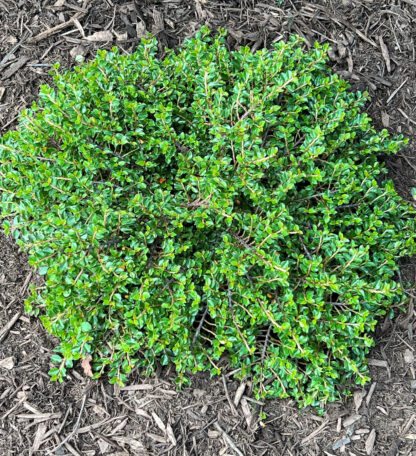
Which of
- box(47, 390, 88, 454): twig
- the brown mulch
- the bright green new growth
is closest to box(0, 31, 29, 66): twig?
the brown mulch

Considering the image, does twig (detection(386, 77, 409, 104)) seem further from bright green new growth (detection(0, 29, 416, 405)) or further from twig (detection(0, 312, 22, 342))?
twig (detection(0, 312, 22, 342))

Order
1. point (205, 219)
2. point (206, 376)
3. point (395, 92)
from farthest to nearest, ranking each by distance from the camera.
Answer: point (395, 92)
point (206, 376)
point (205, 219)

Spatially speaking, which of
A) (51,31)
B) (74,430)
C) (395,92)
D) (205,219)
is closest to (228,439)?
(74,430)

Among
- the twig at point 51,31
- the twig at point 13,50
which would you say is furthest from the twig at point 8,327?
the twig at point 51,31

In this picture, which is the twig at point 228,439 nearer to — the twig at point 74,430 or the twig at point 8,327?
the twig at point 74,430

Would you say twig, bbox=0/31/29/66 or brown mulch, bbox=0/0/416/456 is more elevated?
twig, bbox=0/31/29/66

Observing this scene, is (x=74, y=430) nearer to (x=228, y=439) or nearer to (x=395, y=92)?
(x=228, y=439)
